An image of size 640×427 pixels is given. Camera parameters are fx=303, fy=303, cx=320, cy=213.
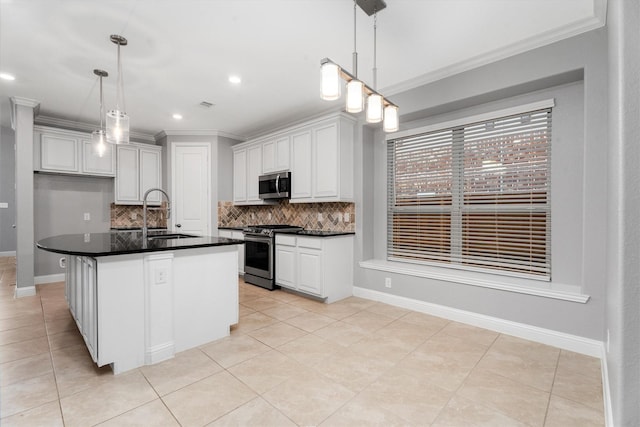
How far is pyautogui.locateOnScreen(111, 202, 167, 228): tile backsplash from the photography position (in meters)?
5.49

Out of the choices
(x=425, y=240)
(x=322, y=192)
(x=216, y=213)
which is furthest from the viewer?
(x=216, y=213)

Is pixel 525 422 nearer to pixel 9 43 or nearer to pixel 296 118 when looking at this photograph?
pixel 296 118

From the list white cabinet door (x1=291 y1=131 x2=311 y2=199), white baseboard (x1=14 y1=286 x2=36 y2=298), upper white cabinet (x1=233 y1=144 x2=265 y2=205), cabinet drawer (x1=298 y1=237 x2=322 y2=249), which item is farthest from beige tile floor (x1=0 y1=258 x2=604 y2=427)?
upper white cabinet (x1=233 y1=144 x2=265 y2=205)

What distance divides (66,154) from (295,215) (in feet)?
12.1

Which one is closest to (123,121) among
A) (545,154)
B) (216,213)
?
(216,213)

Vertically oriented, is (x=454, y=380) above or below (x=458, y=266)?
below

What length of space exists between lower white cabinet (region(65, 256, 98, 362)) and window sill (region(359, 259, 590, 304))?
287 cm

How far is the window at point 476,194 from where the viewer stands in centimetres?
290

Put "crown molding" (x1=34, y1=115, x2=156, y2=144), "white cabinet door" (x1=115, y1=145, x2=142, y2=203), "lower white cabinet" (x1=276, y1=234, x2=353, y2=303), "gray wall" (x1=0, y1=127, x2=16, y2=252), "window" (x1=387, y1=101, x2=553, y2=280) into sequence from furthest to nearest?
"gray wall" (x1=0, y1=127, x2=16, y2=252) → "white cabinet door" (x1=115, y1=145, x2=142, y2=203) → "crown molding" (x1=34, y1=115, x2=156, y2=144) → "lower white cabinet" (x1=276, y1=234, x2=353, y2=303) → "window" (x1=387, y1=101, x2=553, y2=280)

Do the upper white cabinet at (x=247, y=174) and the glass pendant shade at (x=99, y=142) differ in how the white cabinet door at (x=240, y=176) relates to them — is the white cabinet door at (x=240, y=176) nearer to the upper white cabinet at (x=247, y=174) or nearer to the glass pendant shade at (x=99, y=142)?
the upper white cabinet at (x=247, y=174)

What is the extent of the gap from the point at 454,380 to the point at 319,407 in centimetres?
97

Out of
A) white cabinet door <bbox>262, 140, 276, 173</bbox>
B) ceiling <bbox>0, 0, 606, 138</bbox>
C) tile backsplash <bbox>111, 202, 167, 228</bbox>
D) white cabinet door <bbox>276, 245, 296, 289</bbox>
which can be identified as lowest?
white cabinet door <bbox>276, 245, 296, 289</bbox>

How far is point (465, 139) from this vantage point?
11.0 ft

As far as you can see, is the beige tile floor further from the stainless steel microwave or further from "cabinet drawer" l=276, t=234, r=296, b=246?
the stainless steel microwave
